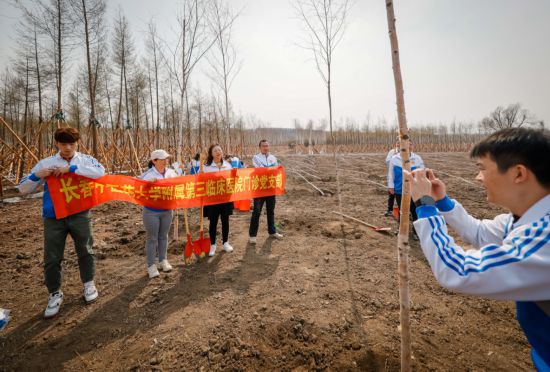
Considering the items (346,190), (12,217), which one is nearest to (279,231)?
(346,190)

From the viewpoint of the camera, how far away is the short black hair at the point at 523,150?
1110 millimetres

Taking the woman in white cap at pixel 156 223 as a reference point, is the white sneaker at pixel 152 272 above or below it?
below

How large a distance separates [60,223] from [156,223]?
Result: 1.12m

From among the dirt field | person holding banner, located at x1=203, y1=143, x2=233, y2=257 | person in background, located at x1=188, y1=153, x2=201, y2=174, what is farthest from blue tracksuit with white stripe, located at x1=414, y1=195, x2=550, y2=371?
person in background, located at x1=188, y1=153, x2=201, y2=174

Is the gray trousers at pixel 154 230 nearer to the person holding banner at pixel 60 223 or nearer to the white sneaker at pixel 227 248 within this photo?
the person holding banner at pixel 60 223

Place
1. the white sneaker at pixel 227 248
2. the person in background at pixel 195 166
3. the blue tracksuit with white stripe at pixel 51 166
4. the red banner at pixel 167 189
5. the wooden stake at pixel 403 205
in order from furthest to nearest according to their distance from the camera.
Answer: the person in background at pixel 195 166 → the white sneaker at pixel 227 248 → the red banner at pixel 167 189 → the blue tracksuit with white stripe at pixel 51 166 → the wooden stake at pixel 403 205

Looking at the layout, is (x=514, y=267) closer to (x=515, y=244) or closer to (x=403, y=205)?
(x=515, y=244)

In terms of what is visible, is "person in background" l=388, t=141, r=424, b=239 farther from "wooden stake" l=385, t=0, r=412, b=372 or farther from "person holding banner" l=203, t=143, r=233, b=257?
"wooden stake" l=385, t=0, r=412, b=372

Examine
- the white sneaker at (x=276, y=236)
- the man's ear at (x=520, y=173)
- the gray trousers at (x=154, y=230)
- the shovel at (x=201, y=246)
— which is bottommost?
the white sneaker at (x=276, y=236)

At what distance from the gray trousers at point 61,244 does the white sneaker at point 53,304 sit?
0.22ft

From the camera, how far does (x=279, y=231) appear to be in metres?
6.04

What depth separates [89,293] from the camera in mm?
3365

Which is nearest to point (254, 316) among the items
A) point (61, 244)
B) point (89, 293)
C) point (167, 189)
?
point (89, 293)

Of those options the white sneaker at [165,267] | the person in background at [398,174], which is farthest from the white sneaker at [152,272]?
the person in background at [398,174]
